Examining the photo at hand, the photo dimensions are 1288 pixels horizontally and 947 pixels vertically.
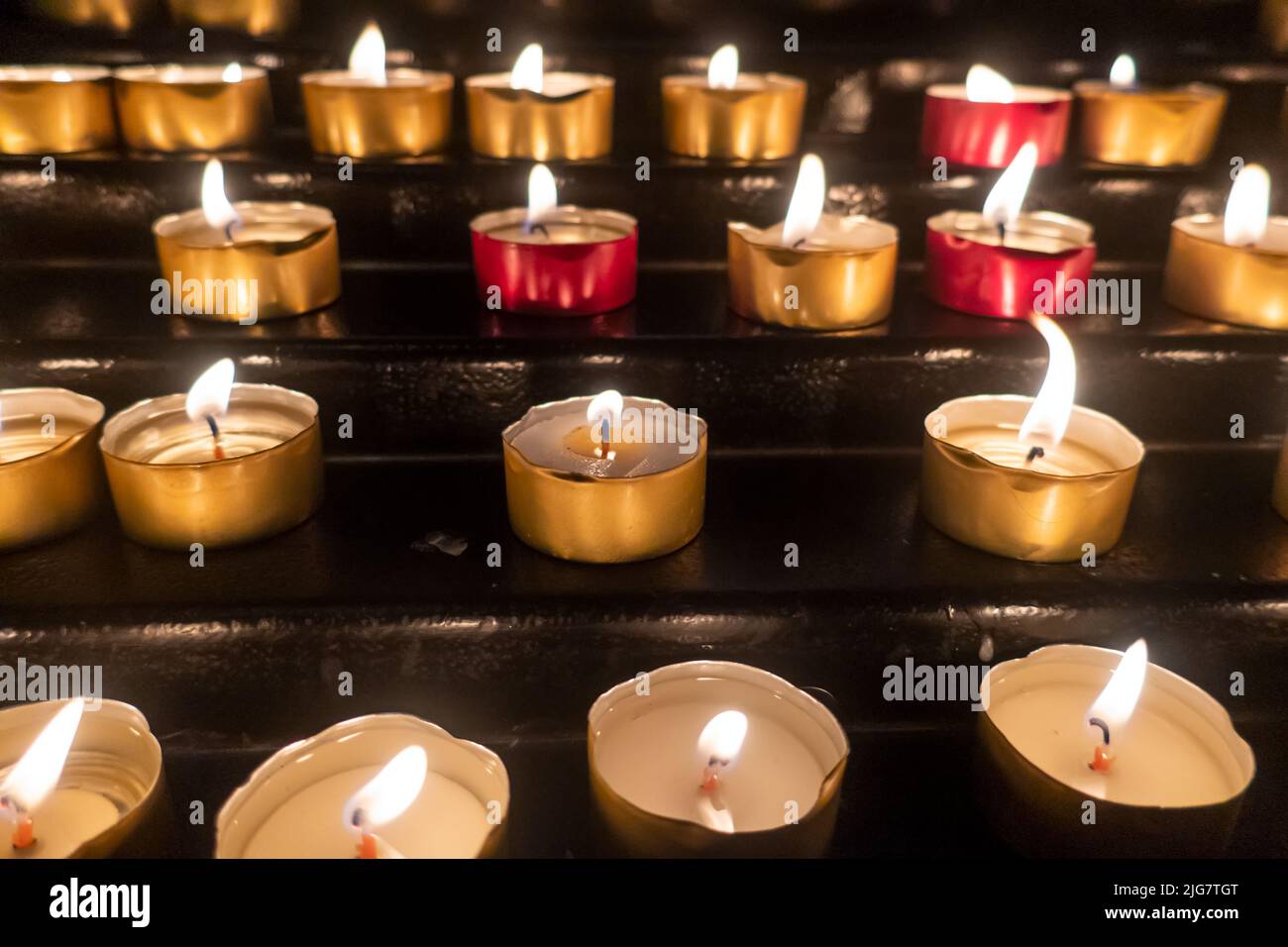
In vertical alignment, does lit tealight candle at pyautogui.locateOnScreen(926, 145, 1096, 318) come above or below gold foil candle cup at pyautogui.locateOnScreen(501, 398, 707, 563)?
above

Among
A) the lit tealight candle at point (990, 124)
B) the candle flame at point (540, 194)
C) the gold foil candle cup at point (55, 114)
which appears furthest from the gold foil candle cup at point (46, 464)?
the lit tealight candle at point (990, 124)

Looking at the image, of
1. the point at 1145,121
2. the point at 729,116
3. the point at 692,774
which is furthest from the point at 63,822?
the point at 1145,121

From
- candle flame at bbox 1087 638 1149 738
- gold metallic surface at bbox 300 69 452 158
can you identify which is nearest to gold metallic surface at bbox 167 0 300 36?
gold metallic surface at bbox 300 69 452 158

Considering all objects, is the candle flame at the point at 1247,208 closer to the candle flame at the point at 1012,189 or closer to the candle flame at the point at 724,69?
the candle flame at the point at 1012,189

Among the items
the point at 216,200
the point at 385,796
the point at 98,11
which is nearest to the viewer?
the point at 385,796

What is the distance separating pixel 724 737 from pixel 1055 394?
48 centimetres

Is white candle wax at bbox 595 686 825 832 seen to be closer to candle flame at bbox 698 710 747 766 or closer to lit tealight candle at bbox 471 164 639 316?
candle flame at bbox 698 710 747 766

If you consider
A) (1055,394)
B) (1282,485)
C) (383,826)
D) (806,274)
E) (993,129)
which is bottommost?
(383,826)

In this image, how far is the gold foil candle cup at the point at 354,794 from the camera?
2.35ft

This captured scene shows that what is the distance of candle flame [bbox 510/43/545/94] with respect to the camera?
1249 mm

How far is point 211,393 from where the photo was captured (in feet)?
3.10

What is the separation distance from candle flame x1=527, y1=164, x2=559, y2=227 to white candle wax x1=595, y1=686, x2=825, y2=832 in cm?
59

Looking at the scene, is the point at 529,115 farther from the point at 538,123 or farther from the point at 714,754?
the point at 714,754
